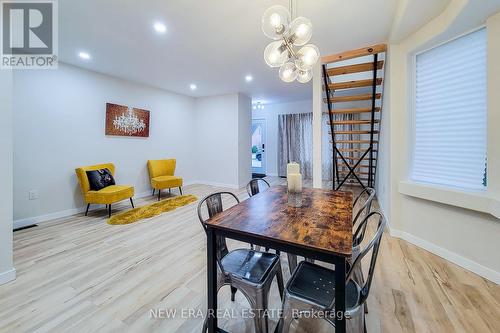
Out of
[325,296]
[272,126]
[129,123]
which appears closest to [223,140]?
[129,123]

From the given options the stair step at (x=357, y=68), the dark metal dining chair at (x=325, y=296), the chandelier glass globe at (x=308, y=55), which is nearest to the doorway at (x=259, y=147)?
the stair step at (x=357, y=68)

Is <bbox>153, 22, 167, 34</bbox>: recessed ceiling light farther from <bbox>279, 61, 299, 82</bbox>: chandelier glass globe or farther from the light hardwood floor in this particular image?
the light hardwood floor

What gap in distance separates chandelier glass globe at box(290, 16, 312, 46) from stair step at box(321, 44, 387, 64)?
6.19 ft

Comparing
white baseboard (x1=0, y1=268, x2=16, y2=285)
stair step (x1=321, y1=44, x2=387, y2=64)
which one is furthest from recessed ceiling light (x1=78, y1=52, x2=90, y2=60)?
stair step (x1=321, y1=44, x2=387, y2=64)

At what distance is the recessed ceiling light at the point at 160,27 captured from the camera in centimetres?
244

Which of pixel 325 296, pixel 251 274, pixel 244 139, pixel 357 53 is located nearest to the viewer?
pixel 325 296

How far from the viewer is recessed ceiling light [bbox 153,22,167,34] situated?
2.44 meters

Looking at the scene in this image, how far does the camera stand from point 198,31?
8.50 feet

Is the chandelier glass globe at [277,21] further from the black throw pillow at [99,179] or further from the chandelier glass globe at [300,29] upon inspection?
the black throw pillow at [99,179]

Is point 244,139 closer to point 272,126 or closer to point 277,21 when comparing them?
point 272,126

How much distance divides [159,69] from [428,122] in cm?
415

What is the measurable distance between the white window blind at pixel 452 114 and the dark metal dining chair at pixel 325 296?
1772 millimetres

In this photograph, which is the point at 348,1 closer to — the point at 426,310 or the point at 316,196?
the point at 316,196

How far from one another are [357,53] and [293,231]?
2923 millimetres
